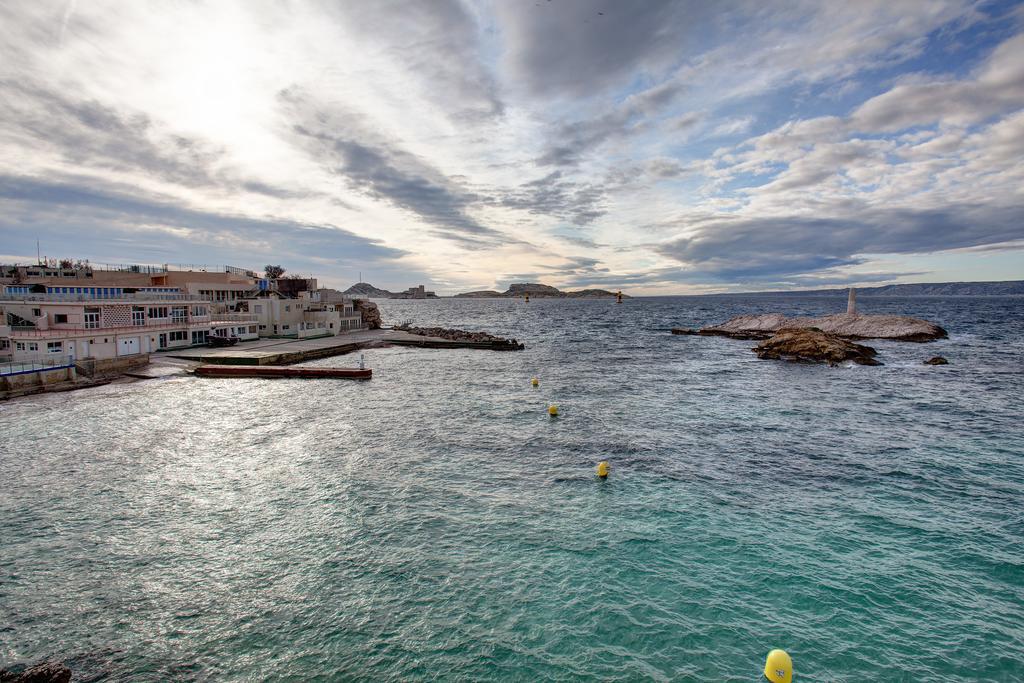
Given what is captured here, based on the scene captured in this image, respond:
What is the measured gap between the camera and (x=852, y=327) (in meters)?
71.6

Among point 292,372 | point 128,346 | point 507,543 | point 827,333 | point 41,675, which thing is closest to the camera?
point 41,675

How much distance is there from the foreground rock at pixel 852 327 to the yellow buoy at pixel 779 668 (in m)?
61.4

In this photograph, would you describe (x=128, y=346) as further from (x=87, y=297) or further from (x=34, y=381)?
(x=34, y=381)

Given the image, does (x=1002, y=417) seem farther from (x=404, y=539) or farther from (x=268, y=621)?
(x=268, y=621)

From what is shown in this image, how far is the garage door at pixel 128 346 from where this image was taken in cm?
4234

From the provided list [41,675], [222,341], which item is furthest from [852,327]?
[41,675]

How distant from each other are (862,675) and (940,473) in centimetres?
1507

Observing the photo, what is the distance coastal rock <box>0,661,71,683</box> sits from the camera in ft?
29.0

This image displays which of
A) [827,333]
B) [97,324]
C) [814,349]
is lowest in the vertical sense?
[814,349]

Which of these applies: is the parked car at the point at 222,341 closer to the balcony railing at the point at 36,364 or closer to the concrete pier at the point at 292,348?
the concrete pier at the point at 292,348

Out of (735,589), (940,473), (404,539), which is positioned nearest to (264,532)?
(404,539)

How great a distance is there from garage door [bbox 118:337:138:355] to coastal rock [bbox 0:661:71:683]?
137ft

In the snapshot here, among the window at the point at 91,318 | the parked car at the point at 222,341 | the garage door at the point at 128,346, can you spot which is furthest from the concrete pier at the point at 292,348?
the window at the point at 91,318

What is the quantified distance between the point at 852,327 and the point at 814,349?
2820 cm
